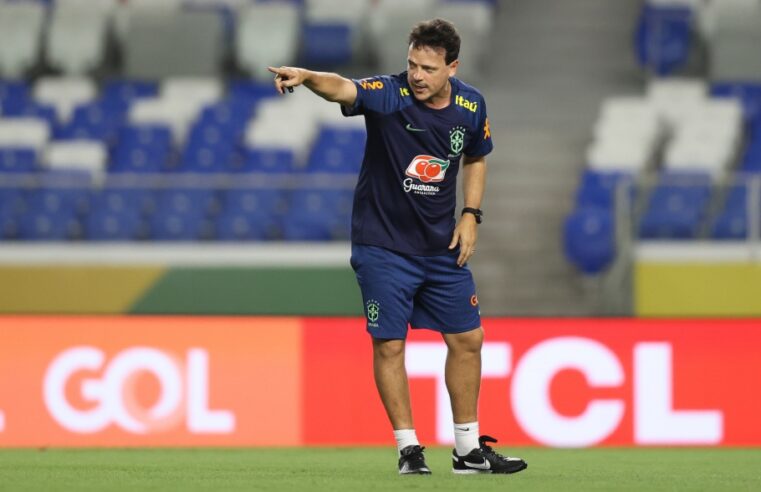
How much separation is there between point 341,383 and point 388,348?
2721mm

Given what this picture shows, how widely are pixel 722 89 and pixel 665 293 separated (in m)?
4.17

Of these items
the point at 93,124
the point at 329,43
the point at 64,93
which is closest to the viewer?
the point at 93,124

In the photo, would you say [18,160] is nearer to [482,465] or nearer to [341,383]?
[341,383]

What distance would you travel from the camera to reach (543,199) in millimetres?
14422

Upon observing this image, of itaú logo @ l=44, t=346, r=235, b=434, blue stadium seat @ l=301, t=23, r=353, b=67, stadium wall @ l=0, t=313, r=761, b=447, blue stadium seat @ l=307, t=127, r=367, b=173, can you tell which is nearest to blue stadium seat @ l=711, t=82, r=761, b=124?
blue stadium seat @ l=307, t=127, r=367, b=173

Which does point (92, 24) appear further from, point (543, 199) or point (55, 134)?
point (543, 199)

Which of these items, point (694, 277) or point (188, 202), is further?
point (188, 202)

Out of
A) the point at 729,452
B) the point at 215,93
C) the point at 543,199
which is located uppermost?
the point at 215,93

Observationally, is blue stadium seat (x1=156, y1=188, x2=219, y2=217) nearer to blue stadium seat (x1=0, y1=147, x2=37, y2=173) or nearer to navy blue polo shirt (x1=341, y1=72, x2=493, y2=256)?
blue stadium seat (x1=0, y1=147, x2=37, y2=173)

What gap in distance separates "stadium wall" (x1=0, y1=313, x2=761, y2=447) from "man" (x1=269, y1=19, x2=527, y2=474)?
241cm

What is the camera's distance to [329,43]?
55.5 feet

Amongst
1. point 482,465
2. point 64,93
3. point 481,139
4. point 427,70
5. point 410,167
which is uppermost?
point 64,93

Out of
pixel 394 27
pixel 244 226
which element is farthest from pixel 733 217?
pixel 394 27

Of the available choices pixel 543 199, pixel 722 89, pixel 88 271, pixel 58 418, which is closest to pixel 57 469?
pixel 58 418
